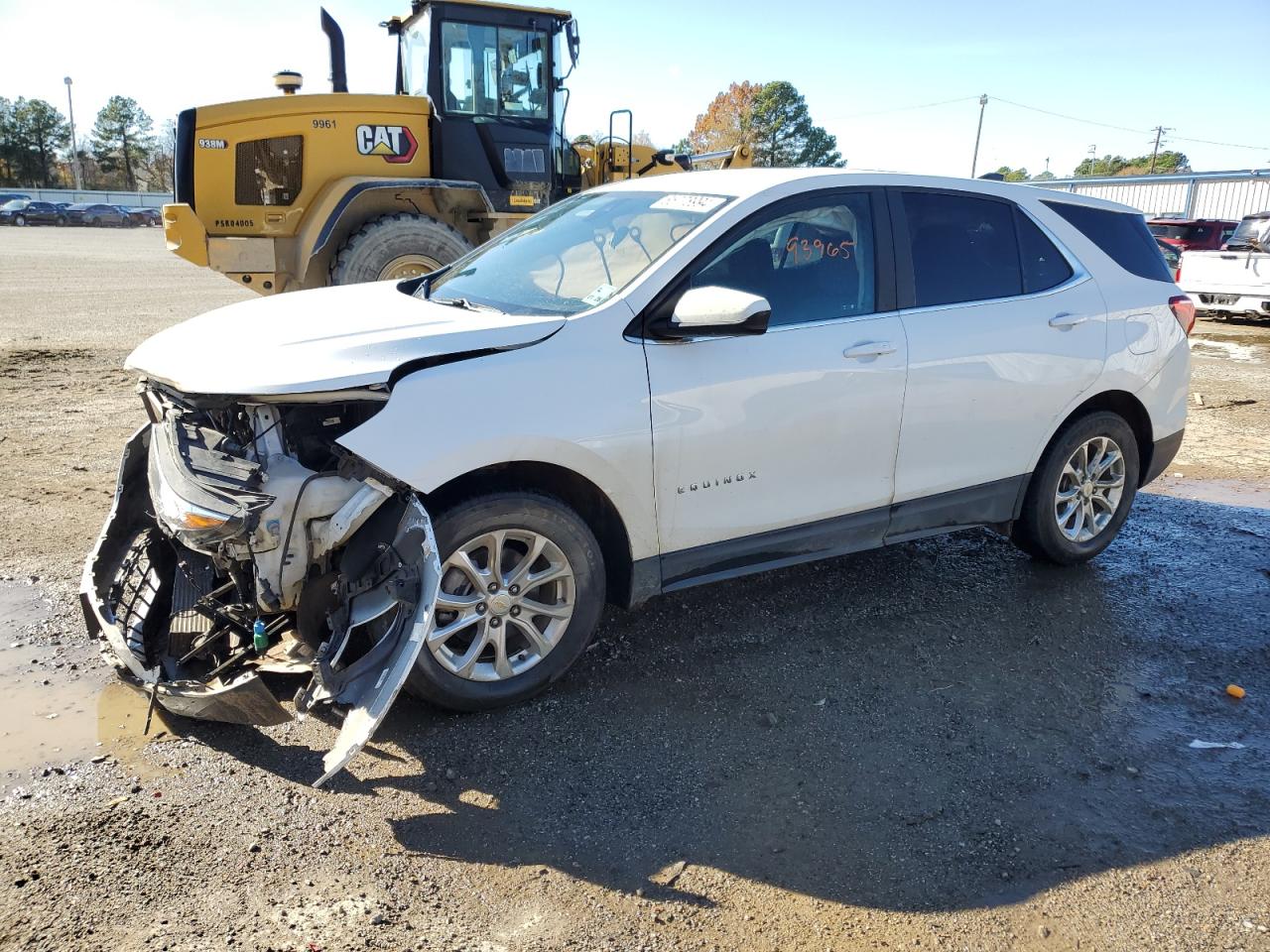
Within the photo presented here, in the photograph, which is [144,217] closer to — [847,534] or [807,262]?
[807,262]

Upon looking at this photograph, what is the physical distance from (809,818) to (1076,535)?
112 inches

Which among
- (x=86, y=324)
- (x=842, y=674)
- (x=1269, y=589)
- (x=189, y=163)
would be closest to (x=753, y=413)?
(x=842, y=674)

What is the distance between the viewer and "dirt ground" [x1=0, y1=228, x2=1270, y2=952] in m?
2.64

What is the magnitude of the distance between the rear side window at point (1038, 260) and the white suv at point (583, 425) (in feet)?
0.07

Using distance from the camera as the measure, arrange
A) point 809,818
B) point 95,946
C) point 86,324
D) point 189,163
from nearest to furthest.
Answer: point 95,946, point 809,818, point 189,163, point 86,324

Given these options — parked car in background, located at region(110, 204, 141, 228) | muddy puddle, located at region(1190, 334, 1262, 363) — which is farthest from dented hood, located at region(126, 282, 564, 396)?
parked car in background, located at region(110, 204, 141, 228)

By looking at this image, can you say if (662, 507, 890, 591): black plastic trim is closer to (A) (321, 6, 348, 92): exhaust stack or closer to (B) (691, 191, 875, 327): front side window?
(B) (691, 191, 875, 327): front side window

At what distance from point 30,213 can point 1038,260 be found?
6064 centimetres

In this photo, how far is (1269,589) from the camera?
5066 millimetres

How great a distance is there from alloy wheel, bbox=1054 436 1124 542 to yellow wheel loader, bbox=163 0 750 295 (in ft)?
21.0

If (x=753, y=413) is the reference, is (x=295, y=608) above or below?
below

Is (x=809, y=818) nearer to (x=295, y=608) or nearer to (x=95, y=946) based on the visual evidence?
(x=295, y=608)

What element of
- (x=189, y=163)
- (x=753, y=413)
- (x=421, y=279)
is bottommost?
(x=753, y=413)

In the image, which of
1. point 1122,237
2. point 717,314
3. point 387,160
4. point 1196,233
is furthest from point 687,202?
point 1196,233
